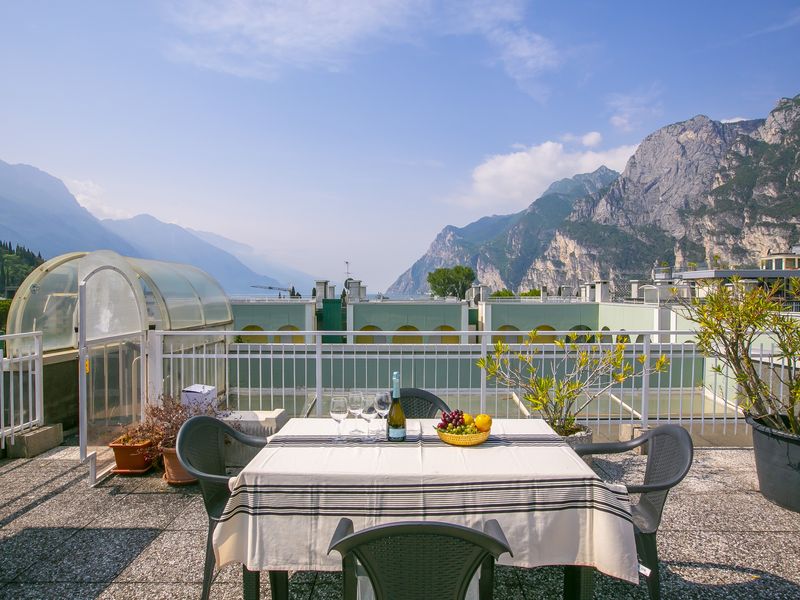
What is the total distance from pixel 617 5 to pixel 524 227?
134 metres

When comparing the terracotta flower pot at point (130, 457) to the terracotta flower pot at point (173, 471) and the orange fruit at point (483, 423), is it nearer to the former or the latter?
the terracotta flower pot at point (173, 471)

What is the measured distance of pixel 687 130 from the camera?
99.5 m

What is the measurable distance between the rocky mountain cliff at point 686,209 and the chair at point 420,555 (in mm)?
58831

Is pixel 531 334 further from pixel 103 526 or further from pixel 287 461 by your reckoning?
pixel 103 526

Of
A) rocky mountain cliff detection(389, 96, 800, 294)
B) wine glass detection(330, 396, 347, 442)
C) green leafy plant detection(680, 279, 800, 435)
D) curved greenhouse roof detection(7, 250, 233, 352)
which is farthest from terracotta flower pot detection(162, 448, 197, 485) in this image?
rocky mountain cliff detection(389, 96, 800, 294)

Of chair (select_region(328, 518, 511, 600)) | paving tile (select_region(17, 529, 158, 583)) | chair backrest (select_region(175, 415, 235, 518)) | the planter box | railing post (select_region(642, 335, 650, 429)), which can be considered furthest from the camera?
railing post (select_region(642, 335, 650, 429))

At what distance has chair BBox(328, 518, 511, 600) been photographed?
4.66 feet

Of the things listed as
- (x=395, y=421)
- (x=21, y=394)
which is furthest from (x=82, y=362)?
(x=395, y=421)

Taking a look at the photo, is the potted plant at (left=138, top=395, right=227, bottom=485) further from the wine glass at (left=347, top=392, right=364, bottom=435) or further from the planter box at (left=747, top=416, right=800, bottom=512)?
the planter box at (left=747, top=416, right=800, bottom=512)

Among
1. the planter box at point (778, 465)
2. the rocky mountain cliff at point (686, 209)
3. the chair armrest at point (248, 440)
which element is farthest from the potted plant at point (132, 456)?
the rocky mountain cliff at point (686, 209)

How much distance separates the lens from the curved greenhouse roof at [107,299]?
4.57m

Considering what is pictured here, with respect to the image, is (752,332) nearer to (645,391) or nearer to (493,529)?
(645,391)

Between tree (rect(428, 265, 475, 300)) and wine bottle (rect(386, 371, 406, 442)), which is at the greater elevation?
tree (rect(428, 265, 475, 300))

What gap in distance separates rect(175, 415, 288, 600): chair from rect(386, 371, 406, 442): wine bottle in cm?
73
